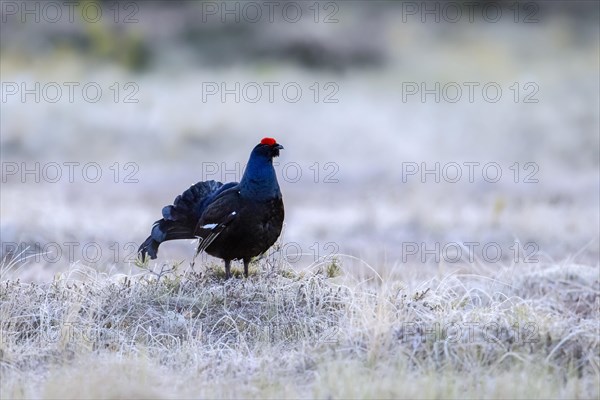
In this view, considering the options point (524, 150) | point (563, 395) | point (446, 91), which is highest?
point (446, 91)

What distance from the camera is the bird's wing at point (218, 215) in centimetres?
758

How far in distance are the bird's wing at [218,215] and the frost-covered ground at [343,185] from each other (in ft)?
1.31

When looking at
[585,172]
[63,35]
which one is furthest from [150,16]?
[585,172]

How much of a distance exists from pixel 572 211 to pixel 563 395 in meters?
9.54

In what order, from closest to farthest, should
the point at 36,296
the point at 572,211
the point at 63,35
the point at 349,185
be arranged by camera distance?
the point at 36,296 < the point at 572,211 < the point at 349,185 < the point at 63,35

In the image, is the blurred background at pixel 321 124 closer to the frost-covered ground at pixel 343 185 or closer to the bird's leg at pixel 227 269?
the frost-covered ground at pixel 343 185

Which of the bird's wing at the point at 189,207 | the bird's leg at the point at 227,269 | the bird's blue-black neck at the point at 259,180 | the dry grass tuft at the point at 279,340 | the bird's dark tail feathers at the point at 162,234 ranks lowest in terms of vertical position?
the dry grass tuft at the point at 279,340

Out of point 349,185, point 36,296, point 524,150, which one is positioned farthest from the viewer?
point 524,150

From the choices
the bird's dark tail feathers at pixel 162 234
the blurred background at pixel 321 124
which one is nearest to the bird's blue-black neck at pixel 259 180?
the bird's dark tail feathers at pixel 162 234

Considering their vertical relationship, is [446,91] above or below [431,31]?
below

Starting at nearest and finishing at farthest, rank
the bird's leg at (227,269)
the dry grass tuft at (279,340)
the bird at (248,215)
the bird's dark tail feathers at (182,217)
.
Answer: the dry grass tuft at (279,340) < the bird at (248,215) < the bird's leg at (227,269) < the bird's dark tail feathers at (182,217)

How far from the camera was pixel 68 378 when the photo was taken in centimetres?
577

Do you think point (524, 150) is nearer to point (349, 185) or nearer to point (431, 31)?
point (349, 185)

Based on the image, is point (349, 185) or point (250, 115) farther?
point (250, 115)
